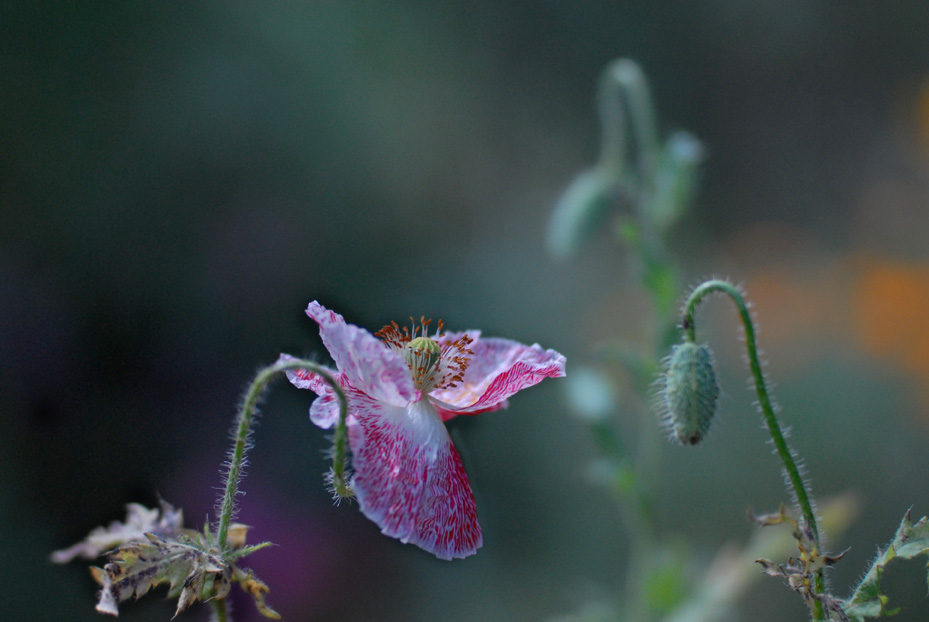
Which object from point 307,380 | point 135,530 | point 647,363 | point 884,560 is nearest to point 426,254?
point 647,363

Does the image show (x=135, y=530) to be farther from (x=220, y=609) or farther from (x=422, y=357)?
(x=422, y=357)

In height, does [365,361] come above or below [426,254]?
below

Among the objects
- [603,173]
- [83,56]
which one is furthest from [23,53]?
[603,173]

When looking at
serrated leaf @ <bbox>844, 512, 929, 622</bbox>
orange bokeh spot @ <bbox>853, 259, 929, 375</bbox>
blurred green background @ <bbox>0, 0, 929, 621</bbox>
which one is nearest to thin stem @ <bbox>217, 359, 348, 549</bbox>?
serrated leaf @ <bbox>844, 512, 929, 622</bbox>

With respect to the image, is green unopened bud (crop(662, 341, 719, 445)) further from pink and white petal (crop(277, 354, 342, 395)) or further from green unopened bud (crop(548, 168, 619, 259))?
green unopened bud (crop(548, 168, 619, 259))

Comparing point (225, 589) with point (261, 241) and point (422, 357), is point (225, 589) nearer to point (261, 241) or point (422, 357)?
point (422, 357)
